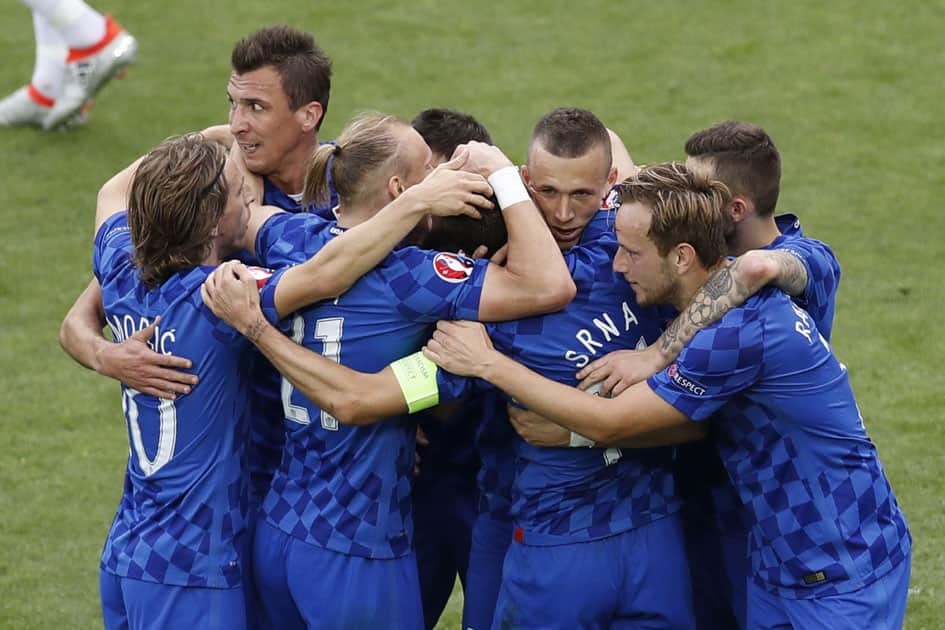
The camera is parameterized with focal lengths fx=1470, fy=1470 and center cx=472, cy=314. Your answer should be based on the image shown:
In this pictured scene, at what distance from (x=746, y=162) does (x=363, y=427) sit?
157cm

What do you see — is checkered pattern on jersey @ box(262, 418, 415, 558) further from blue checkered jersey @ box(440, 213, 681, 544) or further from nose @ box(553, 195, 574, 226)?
nose @ box(553, 195, 574, 226)

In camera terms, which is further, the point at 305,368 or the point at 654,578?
the point at 654,578

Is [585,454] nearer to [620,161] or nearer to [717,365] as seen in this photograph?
[717,365]

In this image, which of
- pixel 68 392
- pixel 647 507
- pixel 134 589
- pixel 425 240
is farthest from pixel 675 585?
pixel 68 392

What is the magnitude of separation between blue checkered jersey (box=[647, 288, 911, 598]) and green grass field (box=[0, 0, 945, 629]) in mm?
2449

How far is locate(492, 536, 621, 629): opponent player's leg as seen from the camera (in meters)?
4.69

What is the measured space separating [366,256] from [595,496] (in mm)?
1087

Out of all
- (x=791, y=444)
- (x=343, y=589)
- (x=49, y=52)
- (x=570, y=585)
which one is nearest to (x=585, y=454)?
(x=570, y=585)

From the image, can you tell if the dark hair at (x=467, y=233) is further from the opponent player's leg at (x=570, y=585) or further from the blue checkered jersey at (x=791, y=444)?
the opponent player's leg at (x=570, y=585)

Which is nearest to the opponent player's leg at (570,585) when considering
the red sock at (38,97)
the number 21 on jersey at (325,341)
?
the number 21 on jersey at (325,341)

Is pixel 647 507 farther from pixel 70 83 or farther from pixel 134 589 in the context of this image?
pixel 70 83

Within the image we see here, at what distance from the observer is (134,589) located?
4652 millimetres

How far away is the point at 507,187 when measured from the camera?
4566 millimetres

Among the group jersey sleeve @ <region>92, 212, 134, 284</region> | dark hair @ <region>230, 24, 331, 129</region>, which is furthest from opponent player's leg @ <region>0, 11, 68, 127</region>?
jersey sleeve @ <region>92, 212, 134, 284</region>
